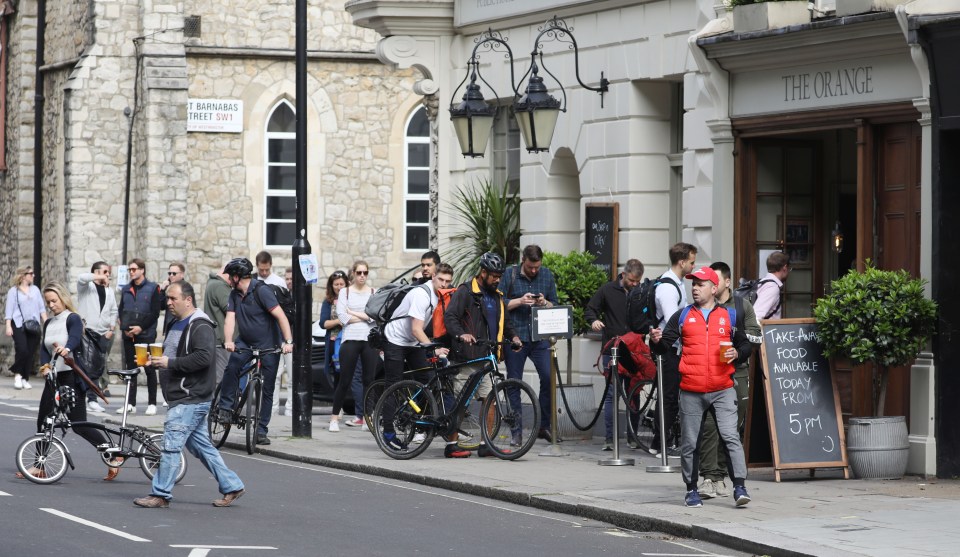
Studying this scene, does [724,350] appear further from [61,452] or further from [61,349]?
[61,349]

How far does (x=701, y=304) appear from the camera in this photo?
41.0ft

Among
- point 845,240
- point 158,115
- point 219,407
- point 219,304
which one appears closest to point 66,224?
point 158,115

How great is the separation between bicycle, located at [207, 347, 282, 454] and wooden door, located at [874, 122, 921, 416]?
580cm

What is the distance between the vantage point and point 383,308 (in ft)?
54.7

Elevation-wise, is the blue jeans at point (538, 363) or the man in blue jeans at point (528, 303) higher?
the man in blue jeans at point (528, 303)

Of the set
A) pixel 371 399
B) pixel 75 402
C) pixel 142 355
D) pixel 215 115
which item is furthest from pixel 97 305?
pixel 215 115

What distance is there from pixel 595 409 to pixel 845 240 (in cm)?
292

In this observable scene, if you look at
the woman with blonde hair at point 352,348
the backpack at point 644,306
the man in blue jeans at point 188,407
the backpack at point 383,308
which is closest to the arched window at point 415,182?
the woman with blonde hair at point 352,348

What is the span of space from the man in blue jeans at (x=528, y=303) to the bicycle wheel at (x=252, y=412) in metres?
2.38

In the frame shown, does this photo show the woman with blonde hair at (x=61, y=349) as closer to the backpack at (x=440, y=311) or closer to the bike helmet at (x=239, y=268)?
the bike helmet at (x=239, y=268)

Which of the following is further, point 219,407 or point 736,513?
point 219,407

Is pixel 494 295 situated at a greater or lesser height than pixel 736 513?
greater

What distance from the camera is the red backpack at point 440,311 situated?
1634 cm

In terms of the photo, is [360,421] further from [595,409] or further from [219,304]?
[595,409]
